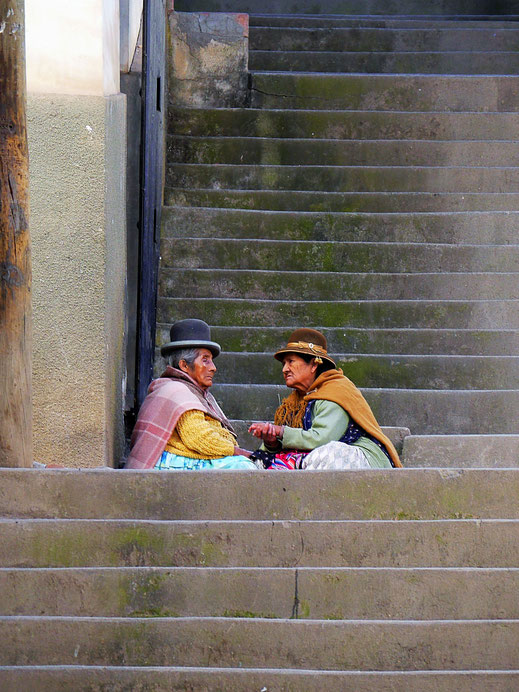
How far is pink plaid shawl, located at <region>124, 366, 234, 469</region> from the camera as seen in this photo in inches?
199

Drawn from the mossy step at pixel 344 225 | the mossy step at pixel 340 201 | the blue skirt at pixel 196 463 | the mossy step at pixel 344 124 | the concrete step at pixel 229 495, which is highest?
the mossy step at pixel 344 124

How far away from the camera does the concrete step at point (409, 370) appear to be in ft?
21.9

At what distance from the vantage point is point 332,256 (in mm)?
7340

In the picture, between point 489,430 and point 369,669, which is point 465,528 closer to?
point 369,669

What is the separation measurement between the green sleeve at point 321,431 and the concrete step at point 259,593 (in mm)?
1370

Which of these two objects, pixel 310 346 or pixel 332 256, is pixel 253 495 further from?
pixel 332 256

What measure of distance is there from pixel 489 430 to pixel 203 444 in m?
2.03

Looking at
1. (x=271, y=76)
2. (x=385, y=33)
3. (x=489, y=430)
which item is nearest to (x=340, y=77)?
(x=271, y=76)

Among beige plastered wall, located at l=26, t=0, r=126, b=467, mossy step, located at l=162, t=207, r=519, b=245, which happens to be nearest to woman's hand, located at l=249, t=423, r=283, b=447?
beige plastered wall, located at l=26, t=0, r=126, b=467

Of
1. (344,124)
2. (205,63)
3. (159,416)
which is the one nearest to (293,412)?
(159,416)

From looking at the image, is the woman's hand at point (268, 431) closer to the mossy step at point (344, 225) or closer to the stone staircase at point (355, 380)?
the stone staircase at point (355, 380)

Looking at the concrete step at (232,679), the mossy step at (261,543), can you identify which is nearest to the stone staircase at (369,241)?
the mossy step at (261,543)

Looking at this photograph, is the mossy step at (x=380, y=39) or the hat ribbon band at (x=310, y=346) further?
the mossy step at (x=380, y=39)

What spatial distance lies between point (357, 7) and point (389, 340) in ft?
18.6
